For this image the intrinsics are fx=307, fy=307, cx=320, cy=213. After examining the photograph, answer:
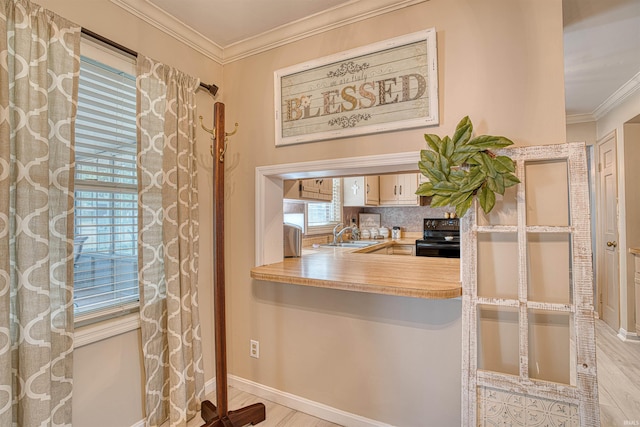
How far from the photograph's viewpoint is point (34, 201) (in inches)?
50.6

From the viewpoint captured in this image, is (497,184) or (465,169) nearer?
(497,184)

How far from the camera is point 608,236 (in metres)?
3.61

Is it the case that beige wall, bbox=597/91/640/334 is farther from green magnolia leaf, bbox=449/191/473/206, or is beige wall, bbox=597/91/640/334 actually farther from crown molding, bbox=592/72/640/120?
green magnolia leaf, bbox=449/191/473/206

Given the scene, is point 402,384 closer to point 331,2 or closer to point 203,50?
point 331,2

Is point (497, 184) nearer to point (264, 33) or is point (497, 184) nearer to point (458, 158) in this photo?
point (458, 158)

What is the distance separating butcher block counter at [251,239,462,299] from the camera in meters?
1.46

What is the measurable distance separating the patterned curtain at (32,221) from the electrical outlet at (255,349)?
3.44 feet

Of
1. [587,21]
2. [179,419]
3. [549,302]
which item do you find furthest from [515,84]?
[179,419]

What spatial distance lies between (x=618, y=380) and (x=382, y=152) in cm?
272

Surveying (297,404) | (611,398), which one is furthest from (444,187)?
(611,398)

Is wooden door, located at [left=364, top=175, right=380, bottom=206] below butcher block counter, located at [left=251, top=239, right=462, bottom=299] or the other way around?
the other way around

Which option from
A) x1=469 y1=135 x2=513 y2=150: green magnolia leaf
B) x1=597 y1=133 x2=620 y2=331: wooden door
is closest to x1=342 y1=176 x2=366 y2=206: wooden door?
x1=597 y1=133 x2=620 y2=331: wooden door

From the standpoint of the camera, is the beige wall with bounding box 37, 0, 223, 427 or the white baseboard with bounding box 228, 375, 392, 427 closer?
the beige wall with bounding box 37, 0, 223, 427

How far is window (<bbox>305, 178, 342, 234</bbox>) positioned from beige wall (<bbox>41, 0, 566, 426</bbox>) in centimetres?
160
